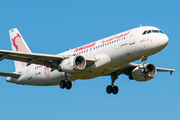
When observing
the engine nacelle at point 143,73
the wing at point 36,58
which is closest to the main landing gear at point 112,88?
the engine nacelle at point 143,73

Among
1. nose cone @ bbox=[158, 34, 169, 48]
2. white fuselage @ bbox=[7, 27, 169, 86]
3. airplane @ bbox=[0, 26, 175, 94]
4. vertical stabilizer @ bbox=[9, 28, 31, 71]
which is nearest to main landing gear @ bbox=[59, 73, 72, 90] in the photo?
airplane @ bbox=[0, 26, 175, 94]

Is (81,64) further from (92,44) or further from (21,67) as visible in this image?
(21,67)

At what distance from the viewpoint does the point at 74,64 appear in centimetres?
3822

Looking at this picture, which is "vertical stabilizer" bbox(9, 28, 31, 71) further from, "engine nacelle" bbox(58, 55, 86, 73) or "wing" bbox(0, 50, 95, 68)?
"engine nacelle" bbox(58, 55, 86, 73)

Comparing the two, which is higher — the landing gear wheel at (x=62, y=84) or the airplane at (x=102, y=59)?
the airplane at (x=102, y=59)

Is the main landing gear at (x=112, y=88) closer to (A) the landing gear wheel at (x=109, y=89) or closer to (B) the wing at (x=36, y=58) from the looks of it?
(A) the landing gear wheel at (x=109, y=89)

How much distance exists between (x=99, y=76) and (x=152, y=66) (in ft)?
19.8

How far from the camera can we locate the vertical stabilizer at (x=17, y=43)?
5113cm

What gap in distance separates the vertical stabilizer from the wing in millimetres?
10002

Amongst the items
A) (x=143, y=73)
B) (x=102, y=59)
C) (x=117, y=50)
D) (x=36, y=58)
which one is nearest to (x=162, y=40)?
(x=117, y=50)

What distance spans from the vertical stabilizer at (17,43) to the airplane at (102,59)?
17.6 ft

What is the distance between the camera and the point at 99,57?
1529 inches

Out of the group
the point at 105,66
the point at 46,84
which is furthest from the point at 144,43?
the point at 46,84

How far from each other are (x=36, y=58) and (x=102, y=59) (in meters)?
7.00
